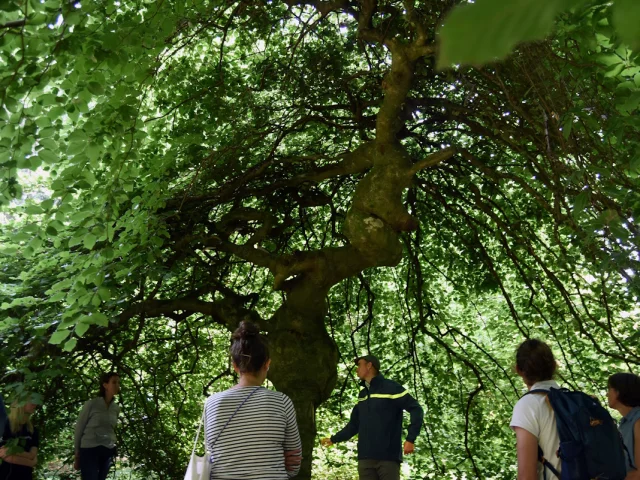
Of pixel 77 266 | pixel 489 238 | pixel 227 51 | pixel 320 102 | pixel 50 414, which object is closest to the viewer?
pixel 77 266

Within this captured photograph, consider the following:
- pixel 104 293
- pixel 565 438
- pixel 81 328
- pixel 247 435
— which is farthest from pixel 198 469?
pixel 565 438

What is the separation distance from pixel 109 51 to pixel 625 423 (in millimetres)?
3076

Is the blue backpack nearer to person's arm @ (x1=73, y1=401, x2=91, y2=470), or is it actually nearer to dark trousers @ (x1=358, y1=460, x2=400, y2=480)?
dark trousers @ (x1=358, y1=460, x2=400, y2=480)

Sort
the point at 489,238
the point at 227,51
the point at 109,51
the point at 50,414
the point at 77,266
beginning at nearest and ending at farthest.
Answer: the point at 109,51
the point at 77,266
the point at 50,414
the point at 227,51
the point at 489,238

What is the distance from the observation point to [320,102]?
6238 mm

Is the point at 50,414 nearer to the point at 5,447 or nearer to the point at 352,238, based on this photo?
the point at 5,447

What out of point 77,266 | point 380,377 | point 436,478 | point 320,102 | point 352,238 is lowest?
point 436,478

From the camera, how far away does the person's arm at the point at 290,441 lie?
3123mm

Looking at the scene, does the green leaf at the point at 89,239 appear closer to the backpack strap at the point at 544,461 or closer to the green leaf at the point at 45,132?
the green leaf at the point at 45,132

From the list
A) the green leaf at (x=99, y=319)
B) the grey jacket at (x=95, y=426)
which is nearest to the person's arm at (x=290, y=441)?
the green leaf at (x=99, y=319)

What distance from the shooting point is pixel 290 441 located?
10.3ft

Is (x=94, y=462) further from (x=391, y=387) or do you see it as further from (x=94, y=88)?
(x=94, y=88)

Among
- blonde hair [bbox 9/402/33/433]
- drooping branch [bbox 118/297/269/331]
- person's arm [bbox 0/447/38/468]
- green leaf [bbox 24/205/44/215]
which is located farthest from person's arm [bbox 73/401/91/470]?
green leaf [bbox 24/205/44/215]

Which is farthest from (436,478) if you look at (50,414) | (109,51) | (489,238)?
(109,51)
